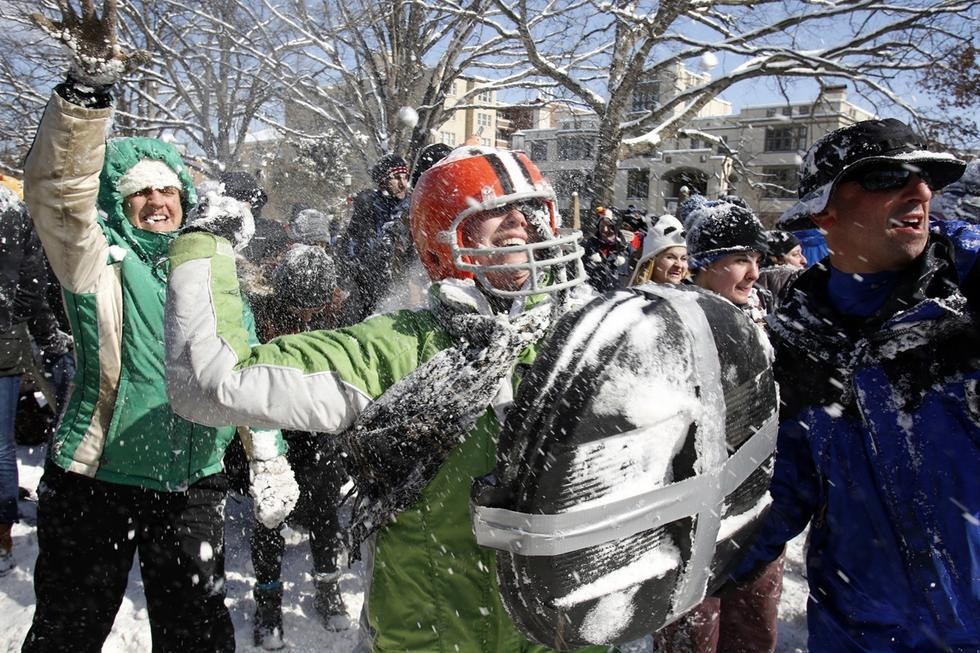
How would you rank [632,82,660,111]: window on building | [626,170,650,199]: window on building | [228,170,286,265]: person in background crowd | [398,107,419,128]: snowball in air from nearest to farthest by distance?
1. [228,170,286,265]: person in background crowd
2. [398,107,419,128]: snowball in air
3. [632,82,660,111]: window on building
4. [626,170,650,199]: window on building

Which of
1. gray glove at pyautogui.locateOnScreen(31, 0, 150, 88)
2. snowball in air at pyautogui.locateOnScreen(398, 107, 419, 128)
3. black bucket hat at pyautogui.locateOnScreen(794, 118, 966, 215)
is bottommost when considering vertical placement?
black bucket hat at pyautogui.locateOnScreen(794, 118, 966, 215)

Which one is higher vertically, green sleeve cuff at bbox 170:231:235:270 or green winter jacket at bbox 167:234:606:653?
green sleeve cuff at bbox 170:231:235:270

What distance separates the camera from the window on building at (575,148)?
17500mm

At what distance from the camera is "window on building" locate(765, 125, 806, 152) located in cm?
4412

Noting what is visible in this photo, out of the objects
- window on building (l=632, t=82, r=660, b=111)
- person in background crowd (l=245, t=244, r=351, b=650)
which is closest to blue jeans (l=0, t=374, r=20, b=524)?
person in background crowd (l=245, t=244, r=351, b=650)

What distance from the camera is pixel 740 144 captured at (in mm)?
18547

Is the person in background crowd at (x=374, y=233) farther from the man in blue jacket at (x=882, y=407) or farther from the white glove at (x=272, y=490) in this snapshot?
the man in blue jacket at (x=882, y=407)

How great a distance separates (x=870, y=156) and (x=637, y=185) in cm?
3861

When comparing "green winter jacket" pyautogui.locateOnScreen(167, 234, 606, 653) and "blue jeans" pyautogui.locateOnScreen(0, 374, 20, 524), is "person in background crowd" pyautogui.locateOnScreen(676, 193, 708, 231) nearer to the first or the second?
"green winter jacket" pyautogui.locateOnScreen(167, 234, 606, 653)

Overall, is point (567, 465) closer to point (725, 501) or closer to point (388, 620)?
point (725, 501)

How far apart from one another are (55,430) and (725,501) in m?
2.29

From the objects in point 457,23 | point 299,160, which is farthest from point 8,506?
point 299,160

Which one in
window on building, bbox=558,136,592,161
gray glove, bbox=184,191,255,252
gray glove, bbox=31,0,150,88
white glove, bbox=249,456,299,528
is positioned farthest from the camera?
window on building, bbox=558,136,592,161

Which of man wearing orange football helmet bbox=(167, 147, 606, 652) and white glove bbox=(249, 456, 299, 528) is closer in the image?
man wearing orange football helmet bbox=(167, 147, 606, 652)
